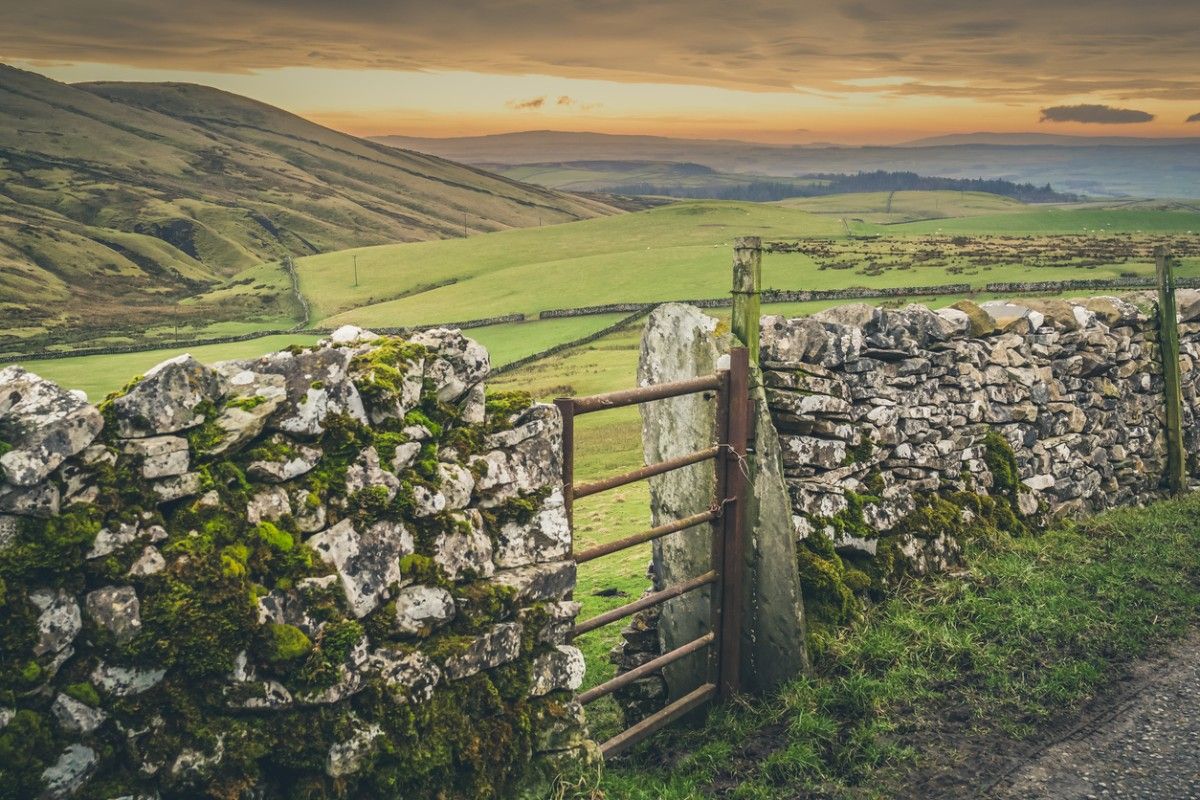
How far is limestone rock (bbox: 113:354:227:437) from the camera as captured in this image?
4.48 m

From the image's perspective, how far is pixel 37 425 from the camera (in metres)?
4.19

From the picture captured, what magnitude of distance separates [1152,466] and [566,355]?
39.3m

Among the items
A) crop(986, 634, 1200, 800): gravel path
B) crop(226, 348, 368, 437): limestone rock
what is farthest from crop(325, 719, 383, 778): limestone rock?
crop(986, 634, 1200, 800): gravel path

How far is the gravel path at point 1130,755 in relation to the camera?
20.2ft

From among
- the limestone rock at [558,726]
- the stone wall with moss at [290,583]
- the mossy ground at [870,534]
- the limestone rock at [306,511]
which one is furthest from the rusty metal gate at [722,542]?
the limestone rock at [306,511]

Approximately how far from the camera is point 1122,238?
92562 mm

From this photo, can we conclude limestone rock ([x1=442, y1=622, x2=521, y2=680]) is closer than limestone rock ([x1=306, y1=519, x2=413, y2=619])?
No

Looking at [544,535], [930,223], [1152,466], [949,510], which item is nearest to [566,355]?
[1152,466]

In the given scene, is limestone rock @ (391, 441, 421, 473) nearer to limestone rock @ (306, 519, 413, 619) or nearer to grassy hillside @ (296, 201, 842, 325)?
limestone rock @ (306, 519, 413, 619)

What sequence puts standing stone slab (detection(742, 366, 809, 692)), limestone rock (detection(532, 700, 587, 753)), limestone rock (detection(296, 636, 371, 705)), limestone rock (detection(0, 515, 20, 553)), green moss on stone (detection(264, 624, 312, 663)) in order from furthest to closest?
standing stone slab (detection(742, 366, 809, 692))
limestone rock (detection(532, 700, 587, 753))
limestone rock (detection(296, 636, 371, 705))
green moss on stone (detection(264, 624, 312, 663))
limestone rock (detection(0, 515, 20, 553))

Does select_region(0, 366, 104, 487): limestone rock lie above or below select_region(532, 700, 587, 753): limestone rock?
above

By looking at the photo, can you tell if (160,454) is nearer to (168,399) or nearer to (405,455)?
(168,399)

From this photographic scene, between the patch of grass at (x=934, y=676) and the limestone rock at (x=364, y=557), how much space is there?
2.22 metres

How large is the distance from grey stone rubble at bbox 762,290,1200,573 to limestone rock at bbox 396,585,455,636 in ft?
13.1
